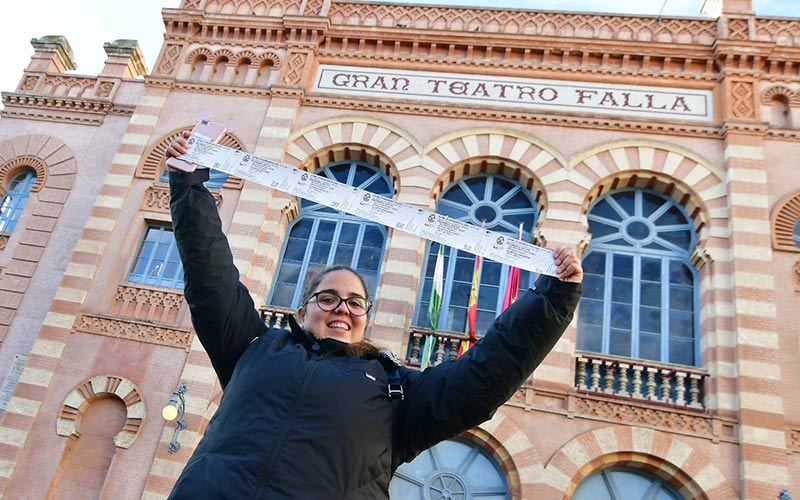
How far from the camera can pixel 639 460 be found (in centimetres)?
895

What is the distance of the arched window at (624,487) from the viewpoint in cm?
895

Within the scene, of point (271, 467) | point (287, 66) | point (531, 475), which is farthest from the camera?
point (287, 66)

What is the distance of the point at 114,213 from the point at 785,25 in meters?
13.0

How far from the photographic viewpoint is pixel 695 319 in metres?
10.2

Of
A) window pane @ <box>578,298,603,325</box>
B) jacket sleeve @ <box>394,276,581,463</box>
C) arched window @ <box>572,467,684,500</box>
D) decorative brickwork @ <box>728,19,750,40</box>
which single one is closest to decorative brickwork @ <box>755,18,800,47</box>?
decorative brickwork @ <box>728,19,750,40</box>

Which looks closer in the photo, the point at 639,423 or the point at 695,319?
the point at 639,423

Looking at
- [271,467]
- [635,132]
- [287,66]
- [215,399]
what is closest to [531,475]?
[215,399]

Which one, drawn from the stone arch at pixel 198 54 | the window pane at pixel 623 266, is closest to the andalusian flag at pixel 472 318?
the window pane at pixel 623 266

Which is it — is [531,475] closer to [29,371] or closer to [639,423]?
[639,423]

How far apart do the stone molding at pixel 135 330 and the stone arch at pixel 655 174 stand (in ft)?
22.6

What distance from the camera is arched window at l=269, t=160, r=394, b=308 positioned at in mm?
11211

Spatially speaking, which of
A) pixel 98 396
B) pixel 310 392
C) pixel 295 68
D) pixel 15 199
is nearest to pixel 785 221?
pixel 295 68

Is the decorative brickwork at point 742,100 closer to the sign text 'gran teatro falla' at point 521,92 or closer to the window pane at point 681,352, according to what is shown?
the sign text 'gran teatro falla' at point 521,92

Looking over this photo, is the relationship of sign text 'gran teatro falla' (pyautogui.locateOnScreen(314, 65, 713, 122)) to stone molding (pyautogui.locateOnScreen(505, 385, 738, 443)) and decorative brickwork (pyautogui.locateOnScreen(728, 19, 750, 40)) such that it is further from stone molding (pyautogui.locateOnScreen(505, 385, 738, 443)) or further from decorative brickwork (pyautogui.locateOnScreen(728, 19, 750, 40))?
stone molding (pyautogui.locateOnScreen(505, 385, 738, 443))
